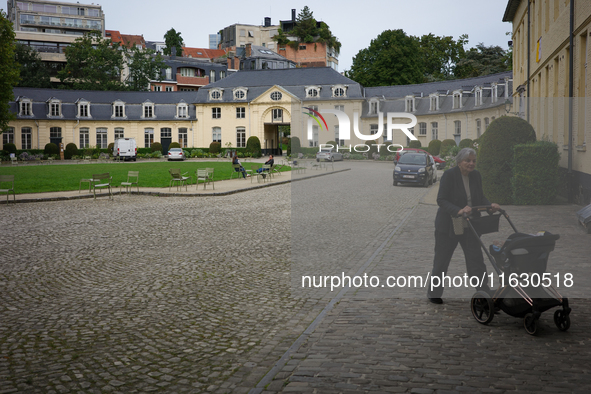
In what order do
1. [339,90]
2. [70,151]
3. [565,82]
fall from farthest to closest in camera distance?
1. [339,90]
2. [70,151]
3. [565,82]

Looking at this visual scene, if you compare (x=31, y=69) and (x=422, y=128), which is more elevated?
(x=31, y=69)

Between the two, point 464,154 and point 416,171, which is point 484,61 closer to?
point 416,171

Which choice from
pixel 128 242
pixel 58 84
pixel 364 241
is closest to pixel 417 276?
pixel 364 241

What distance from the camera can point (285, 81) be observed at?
234 feet

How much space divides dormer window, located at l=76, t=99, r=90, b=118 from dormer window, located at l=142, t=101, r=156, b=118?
6.88 metres

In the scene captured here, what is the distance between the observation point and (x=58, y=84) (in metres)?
87.0

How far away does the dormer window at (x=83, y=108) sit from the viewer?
2719 inches

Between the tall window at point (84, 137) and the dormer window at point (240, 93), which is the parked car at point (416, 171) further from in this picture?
the tall window at point (84, 137)

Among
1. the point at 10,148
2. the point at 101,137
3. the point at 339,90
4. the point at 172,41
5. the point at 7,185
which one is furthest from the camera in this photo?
the point at 172,41

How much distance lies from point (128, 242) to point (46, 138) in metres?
62.4

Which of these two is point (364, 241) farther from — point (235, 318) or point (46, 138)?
point (46, 138)

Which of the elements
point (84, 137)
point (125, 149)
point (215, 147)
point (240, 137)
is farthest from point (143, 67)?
point (125, 149)

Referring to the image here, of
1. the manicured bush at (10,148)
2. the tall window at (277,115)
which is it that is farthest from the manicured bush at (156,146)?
the manicured bush at (10,148)

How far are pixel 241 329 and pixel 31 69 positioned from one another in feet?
281
